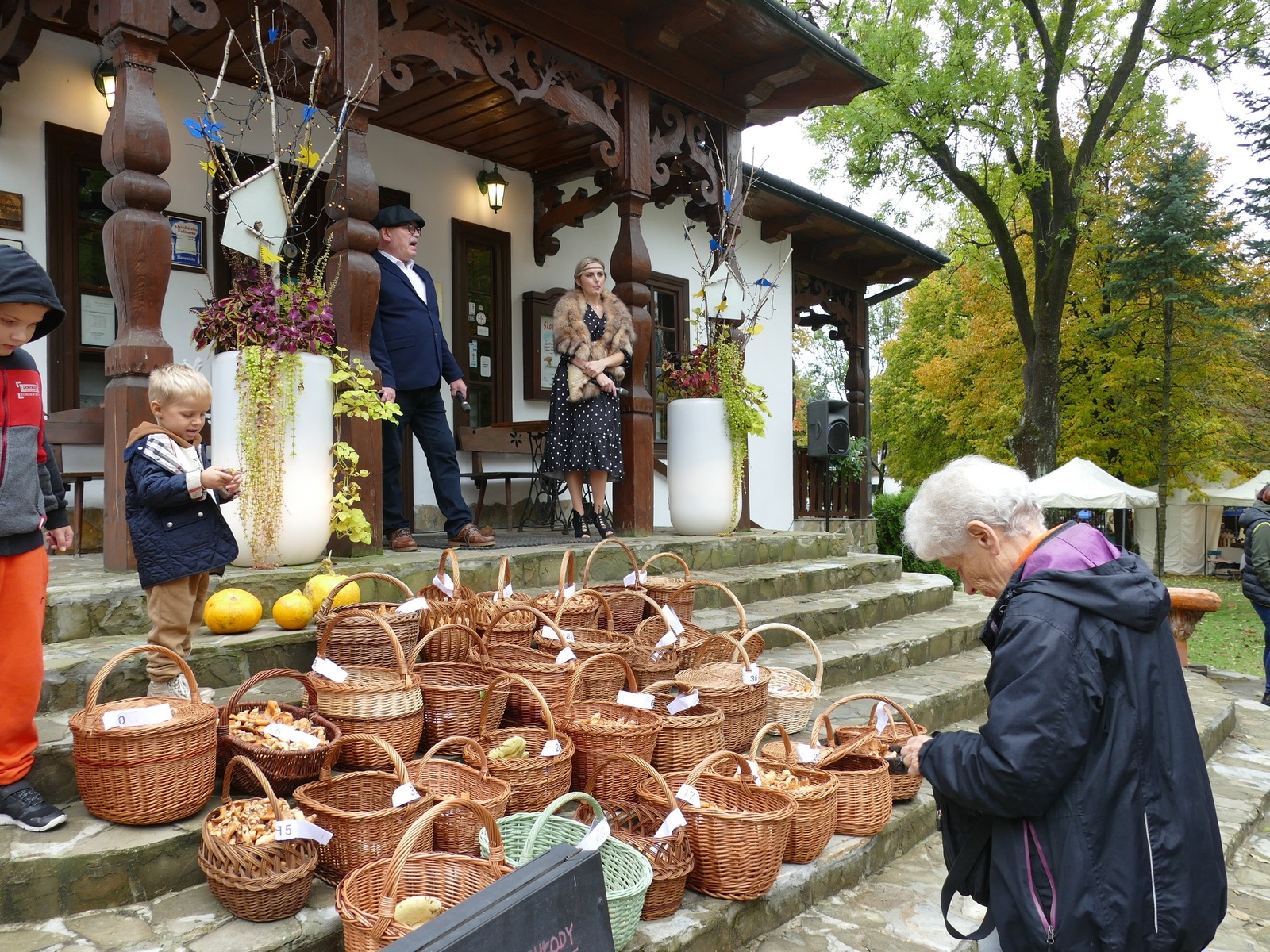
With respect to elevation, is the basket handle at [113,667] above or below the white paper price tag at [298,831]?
above

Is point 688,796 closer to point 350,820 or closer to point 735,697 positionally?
point 735,697

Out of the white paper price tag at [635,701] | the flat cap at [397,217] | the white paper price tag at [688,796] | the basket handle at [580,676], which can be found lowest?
the white paper price tag at [688,796]

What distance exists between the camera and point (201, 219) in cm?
615

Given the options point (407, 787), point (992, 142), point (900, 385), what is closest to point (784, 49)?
point (407, 787)

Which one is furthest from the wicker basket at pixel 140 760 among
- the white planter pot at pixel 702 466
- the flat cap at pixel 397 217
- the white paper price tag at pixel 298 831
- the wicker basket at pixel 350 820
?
the white planter pot at pixel 702 466

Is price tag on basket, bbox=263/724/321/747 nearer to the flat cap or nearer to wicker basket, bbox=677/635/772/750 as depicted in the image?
wicker basket, bbox=677/635/772/750

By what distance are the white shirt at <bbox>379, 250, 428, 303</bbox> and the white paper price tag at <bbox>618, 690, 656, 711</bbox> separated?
10.0 ft

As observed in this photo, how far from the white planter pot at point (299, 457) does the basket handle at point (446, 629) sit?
3.63ft

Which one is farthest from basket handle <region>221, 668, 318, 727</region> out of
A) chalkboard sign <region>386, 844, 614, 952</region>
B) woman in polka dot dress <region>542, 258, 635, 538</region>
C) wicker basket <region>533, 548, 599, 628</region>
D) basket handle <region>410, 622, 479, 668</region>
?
woman in polka dot dress <region>542, 258, 635, 538</region>

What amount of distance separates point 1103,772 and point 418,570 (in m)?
3.40

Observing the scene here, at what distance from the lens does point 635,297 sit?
21.9ft

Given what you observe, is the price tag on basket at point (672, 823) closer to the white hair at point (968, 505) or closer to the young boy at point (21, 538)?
the white hair at point (968, 505)

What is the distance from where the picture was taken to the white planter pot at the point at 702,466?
6953mm

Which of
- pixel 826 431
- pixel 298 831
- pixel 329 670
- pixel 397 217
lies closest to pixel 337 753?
pixel 329 670
